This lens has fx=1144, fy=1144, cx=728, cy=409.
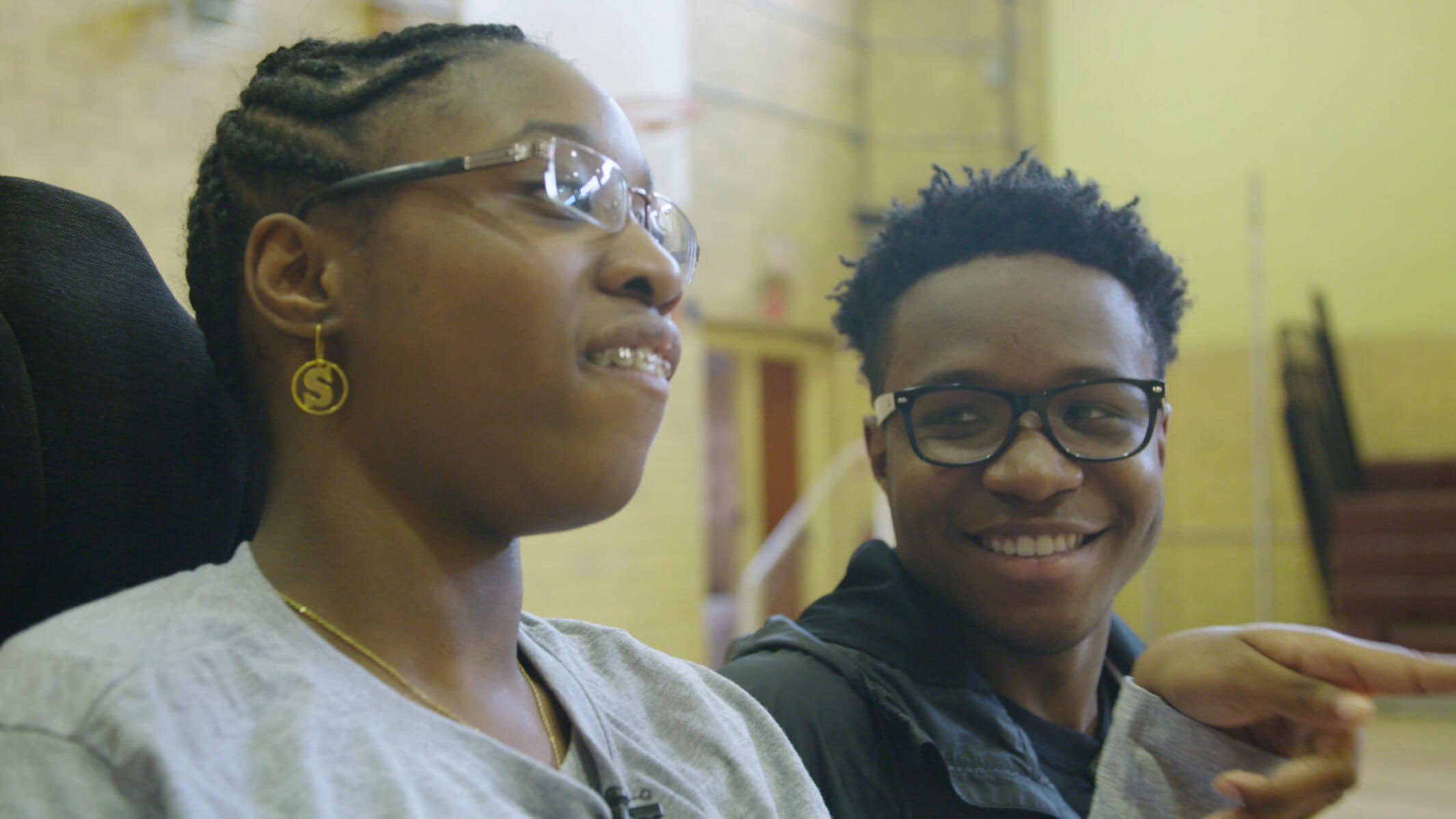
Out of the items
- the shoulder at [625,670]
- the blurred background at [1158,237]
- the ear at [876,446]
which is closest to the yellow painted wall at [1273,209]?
the blurred background at [1158,237]

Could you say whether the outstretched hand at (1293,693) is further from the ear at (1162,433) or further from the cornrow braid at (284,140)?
the cornrow braid at (284,140)

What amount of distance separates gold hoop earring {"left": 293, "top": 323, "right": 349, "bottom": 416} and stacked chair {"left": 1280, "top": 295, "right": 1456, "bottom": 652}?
596 centimetres

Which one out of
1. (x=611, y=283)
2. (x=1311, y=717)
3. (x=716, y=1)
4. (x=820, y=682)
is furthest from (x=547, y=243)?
(x=716, y=1)

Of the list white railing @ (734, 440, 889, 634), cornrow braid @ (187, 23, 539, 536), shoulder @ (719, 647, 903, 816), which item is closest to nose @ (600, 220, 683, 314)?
cornrow braid @ (187, 23, 539, 536)

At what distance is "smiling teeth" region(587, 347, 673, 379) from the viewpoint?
0.81m

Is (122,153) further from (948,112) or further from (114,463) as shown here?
(948,112)

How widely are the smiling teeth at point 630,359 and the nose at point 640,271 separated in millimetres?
41

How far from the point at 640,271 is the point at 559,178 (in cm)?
A: 9

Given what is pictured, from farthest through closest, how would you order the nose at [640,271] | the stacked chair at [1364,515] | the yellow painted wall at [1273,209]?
1. the yellow painted wall at [1273,209]
2. the stacked chair at [1364,515]
3. the nose at [640,271]

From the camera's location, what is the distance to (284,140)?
32.9 inches

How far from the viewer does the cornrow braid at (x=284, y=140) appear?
0.83 meters

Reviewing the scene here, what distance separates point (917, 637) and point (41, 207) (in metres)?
0.91

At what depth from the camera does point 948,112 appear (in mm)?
7785

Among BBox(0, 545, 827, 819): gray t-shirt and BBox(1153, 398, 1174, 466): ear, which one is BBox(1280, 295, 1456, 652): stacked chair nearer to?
BBox(1153, 398, 1174, 466): ear
